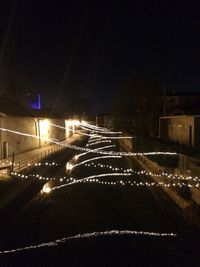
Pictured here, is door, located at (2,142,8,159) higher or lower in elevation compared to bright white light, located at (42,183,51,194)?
higher

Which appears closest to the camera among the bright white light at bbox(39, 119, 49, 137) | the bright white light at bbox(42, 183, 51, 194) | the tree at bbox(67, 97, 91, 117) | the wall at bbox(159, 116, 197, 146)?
the bright white light at bbox(42, 183, 51, 194)

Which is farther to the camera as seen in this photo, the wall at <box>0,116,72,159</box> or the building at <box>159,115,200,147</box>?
the building at <box>159,115,200,147</box>

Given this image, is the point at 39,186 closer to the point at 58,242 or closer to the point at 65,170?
the point at 65,170

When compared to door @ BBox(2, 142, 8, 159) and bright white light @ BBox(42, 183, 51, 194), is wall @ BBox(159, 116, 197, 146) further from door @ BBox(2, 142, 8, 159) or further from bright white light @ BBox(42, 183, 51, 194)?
bright white light @ BBox(42, 183, 51, 194)

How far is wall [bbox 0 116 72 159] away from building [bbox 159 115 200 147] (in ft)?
42.9

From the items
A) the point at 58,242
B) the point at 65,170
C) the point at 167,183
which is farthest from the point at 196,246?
the point at 65,170

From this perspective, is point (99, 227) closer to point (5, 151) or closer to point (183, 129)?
point (5, 151)

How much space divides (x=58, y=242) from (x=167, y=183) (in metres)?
8.33

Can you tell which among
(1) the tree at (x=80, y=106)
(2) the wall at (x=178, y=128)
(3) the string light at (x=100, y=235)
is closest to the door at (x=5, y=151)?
(2) the wall at (x=178, y=128)

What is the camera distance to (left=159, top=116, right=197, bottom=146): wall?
1174 inches

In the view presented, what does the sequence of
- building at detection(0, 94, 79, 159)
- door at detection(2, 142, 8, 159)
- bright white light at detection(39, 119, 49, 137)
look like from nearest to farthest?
1. door at detection(2, 142, 8, 159)
2. building at detection(0, 94, 79, 159)
3. bright white light at detection(39, 119, 49, 137)

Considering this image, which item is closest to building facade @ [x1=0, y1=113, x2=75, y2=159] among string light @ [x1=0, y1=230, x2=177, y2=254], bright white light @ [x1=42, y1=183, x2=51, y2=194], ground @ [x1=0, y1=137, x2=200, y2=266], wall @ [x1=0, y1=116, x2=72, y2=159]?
wall @ [x1=0, y1=116, x2=72, y2=159]

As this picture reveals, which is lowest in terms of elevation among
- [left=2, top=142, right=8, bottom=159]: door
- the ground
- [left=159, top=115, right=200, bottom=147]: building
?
the ground

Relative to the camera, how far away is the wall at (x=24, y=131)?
2666 cm
